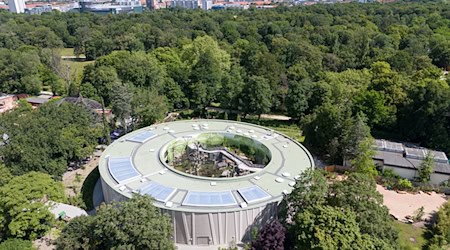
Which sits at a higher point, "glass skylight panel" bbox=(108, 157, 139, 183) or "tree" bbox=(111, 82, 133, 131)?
"tree" bbox=(111, 82, 133, 131)

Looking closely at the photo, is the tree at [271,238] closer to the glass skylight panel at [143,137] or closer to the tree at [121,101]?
the glass skylight panel at [143,137]

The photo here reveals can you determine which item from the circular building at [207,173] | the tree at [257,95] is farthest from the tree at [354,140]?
the tree at [257,95]

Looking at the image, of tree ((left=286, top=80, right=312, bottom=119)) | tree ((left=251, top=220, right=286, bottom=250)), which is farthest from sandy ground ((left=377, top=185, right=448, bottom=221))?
tree ((left=286, top=80, right=312, bottom=119))

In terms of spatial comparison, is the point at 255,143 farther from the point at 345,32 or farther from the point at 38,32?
the point at 38,32

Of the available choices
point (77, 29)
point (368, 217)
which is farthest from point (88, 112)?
point (77, 29)

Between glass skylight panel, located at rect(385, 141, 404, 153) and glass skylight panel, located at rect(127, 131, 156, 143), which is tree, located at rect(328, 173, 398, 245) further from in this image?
glass skylight panel, located at rect(127, 131, 156, 143)

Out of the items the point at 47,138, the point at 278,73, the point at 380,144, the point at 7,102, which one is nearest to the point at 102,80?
the point at 7,102
